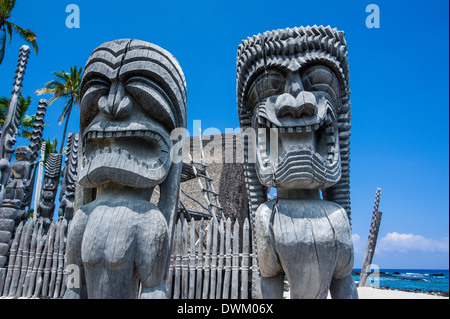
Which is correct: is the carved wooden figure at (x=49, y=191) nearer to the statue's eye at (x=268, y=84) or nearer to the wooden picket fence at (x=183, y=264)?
the wooden picket fence at (x=183, y=264)

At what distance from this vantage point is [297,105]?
258cm

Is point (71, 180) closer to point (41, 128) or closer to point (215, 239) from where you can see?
point (41, 128)

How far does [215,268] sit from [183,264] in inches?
25.7

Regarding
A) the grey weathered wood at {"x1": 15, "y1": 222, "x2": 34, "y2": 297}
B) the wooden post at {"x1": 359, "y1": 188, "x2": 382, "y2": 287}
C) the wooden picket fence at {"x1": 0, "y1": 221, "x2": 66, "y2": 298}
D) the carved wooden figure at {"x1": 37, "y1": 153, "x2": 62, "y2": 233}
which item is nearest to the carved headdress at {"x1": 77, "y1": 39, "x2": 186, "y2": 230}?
the wooden picket fence at {"x1": 0, "y1": 221, "x2": 66, "y2": 298}

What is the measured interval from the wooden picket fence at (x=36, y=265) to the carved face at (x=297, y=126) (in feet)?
19.5

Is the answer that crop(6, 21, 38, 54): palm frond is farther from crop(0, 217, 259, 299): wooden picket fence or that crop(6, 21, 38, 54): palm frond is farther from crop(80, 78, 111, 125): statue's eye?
crop(80, 78, 111, 125): statue's eye

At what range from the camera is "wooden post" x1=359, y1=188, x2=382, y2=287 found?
1295cm

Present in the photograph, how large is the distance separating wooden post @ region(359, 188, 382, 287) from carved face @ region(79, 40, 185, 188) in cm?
1211

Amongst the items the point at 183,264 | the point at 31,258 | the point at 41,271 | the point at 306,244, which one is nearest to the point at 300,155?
the point at 306,244

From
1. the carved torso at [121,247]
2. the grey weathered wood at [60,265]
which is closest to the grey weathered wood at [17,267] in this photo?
the grey weathered wood at [60,265]

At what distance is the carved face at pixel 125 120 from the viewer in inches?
99.5

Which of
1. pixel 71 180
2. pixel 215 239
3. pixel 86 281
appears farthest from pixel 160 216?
pixel 71 180
